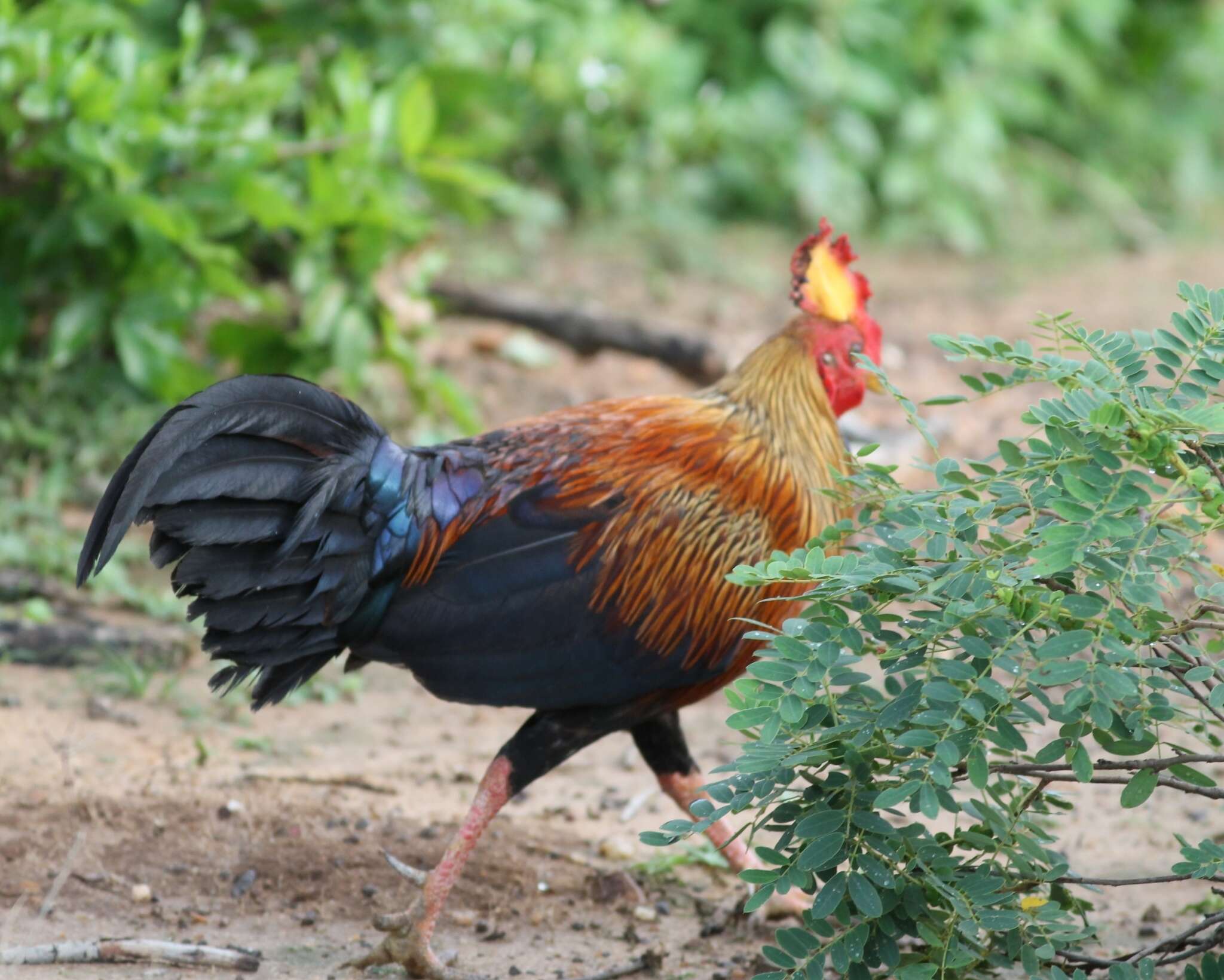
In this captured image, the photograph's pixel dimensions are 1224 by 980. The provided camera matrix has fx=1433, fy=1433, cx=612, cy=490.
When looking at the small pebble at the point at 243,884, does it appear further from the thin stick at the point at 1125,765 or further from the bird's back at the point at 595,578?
the thin stick at the point at 1125,765

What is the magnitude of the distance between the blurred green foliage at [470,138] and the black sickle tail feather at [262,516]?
2690 millimetres

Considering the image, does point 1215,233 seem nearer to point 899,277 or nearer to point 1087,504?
point 899,277

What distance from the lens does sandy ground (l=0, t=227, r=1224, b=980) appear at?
3721 mm

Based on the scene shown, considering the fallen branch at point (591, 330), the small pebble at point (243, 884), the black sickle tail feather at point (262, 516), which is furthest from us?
the fallen branch at point (591, 330)

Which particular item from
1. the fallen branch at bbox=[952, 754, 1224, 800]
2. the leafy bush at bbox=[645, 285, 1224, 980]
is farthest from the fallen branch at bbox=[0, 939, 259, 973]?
the fallen branch at bbox=[952, 754, 1224, 800]

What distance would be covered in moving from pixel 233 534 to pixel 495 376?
448 cm

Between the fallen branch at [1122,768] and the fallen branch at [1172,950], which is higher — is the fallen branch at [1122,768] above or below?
above

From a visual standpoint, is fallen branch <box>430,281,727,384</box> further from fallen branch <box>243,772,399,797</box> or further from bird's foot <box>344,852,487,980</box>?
bird's foot <box>344,852,487,980</box>

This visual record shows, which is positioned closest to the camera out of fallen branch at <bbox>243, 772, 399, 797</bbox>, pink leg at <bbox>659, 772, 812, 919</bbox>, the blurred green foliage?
pink leg at <bbox>659, 772, 812, 919</bbox>

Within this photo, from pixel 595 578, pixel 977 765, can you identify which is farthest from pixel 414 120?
pixel 977 765

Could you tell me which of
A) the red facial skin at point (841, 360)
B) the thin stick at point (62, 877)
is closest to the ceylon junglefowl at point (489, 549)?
the red facial skin at point (841, 360)

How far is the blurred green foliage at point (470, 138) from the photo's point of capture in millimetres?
6039

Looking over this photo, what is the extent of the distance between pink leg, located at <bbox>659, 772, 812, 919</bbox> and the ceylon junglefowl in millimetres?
21

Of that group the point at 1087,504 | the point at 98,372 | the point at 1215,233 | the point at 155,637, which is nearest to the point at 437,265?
the point at 98,372
